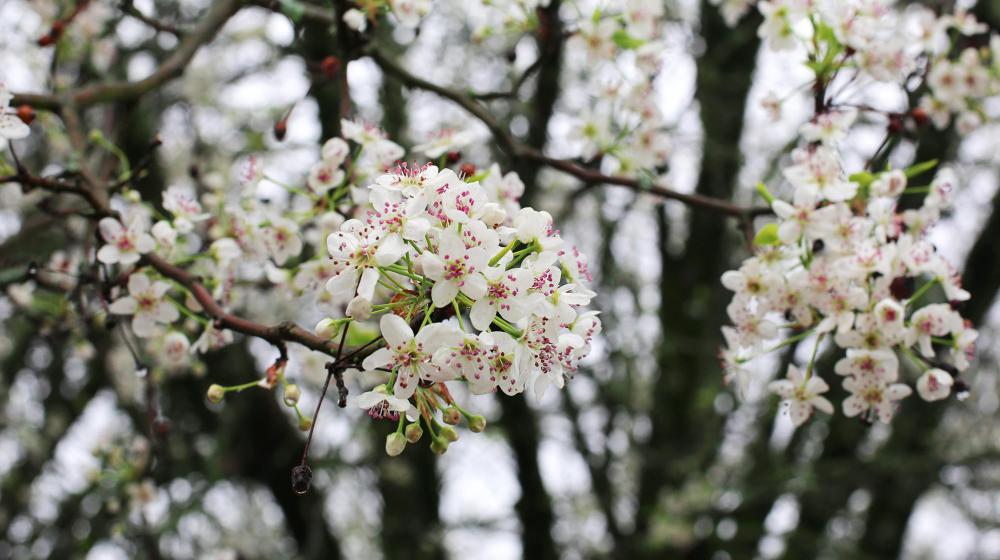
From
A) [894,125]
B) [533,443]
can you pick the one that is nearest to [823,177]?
[894,125]

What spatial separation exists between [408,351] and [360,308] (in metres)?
0.10

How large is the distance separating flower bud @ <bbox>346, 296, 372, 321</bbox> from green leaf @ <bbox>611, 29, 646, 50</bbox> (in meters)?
1.49

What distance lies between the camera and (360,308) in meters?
1.32

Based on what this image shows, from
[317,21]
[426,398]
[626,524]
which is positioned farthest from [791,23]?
[626,524]

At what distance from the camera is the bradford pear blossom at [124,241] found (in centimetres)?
193

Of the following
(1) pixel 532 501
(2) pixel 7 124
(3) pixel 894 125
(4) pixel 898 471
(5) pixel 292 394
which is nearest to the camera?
(5) pixel 292 394

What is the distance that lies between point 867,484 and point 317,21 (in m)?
4.00

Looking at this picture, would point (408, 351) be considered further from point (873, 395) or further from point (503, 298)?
point (873, 395)

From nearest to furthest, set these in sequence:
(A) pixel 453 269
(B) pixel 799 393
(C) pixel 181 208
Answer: (A) pixel 453 269
(B) pixel 799 393
(C) pixel 181 208

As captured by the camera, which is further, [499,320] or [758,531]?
[758,531]

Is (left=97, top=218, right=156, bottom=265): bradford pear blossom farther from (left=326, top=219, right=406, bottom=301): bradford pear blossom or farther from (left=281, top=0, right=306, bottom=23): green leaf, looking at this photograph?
(left=326, top=219, right=406, bottom=301): bradford pear blossom

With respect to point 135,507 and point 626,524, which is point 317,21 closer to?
point 135,507

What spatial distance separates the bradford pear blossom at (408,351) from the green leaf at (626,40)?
1.47m

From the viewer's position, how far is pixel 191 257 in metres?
2.14
